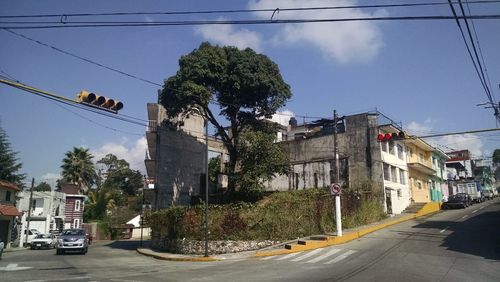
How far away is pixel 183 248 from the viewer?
23594 millimetres

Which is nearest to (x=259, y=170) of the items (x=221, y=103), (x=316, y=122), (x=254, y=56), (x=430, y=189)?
(x=221, y=103)

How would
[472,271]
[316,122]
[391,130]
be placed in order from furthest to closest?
1. [316,122]
2. [391,130]
3. [472,271]

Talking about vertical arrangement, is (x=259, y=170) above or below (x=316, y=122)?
below

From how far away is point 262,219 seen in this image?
2328 cm

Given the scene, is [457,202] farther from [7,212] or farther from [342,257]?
[7,212]

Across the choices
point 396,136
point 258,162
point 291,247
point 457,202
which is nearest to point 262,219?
point 291,247

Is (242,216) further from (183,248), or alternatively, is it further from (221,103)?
(221,103)

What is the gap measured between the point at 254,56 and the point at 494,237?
2338 cm

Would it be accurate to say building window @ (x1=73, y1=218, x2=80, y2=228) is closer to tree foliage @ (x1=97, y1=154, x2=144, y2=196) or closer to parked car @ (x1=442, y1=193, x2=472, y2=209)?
tree foliage @ (x1=97, y1=154, x2=144, y2=196)

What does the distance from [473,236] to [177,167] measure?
91.7 feet

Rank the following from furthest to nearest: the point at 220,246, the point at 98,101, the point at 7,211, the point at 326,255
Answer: the point at 7,211, the point at 220,246, the point at 326,255, the point at 98,101

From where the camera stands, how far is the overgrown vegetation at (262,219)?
2284cm

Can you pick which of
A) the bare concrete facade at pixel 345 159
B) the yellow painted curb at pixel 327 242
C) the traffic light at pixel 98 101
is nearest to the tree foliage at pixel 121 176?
the bare concrete facade at pixel 345 159

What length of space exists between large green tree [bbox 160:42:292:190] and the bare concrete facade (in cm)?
613
